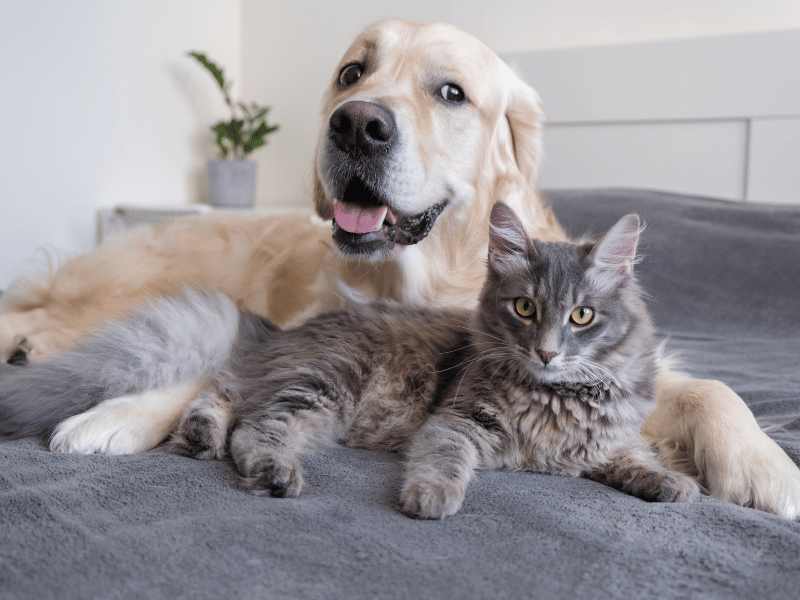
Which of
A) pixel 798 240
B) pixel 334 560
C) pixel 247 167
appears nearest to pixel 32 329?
pixel 334 560

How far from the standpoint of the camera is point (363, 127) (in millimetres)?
1463

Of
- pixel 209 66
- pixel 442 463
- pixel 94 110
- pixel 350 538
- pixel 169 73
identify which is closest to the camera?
pixel 350 538

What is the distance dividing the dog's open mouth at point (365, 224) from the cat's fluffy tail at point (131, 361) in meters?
0.34

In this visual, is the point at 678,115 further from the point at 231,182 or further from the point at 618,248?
the point at 231,182

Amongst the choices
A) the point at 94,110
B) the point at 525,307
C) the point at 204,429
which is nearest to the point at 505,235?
the point at 525,307

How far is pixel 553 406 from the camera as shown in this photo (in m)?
1.23

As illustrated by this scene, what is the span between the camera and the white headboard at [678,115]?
2.94m

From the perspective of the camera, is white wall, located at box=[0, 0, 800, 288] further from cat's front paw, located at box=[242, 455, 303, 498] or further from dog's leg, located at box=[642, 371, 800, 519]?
dog's leg, located at box=[642, 371, 800, 519]

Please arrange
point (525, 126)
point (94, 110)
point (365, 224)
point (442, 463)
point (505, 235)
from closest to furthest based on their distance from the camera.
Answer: point (442, 463) < point (505, 235) < point (365, 224) < point (525, 126) < point (94, 110)

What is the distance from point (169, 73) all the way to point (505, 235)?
3.52 meters

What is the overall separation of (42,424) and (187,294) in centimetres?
47

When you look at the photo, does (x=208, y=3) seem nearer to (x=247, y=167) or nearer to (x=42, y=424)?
(x=247, y=167)

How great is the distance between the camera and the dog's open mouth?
1.54m

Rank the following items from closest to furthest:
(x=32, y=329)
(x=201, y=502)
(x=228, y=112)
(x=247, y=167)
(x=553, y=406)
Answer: (x=201, y=502) → (x=553, y=406) → (x=32, y=329) → (x=247, y=167) → (x=228, y=112)
